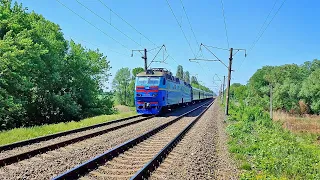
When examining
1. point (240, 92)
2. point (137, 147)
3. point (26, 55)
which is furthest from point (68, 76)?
point (240, 92)

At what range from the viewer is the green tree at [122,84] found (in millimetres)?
108188

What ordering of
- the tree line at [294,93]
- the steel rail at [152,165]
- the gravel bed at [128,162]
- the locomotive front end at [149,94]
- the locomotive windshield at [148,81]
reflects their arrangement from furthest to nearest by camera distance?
the tree line at [294,93] → the locomotive windshield at [148,81] → the locomotive front end at [149,94] → the gravel bed at [128,162] → the steel rail at [152,165]

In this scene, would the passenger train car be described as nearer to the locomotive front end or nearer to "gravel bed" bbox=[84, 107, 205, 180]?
the locomotive front end

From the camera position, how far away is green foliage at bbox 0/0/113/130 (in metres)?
18.6

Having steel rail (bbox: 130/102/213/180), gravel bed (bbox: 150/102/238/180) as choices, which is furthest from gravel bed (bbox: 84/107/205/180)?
gravel bed (bbox: 150/102/238/180)

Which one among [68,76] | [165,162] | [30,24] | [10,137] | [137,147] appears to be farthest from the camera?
[68,76]

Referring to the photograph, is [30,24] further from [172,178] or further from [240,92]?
[240,92]

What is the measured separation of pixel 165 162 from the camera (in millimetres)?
8391

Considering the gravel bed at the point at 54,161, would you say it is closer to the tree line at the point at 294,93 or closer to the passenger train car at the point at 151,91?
the passenger train car at the point at 151,91

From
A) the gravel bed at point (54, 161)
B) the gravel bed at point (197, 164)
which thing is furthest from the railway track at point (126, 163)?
the gravel bed at point (54, 161)

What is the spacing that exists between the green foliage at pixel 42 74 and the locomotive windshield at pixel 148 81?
7568 mm

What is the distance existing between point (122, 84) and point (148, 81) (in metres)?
87.3

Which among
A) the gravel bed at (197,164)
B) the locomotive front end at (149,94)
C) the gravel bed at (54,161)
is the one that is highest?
the locomotive front end at (149,94)

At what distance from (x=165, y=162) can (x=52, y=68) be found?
20.5 meters
